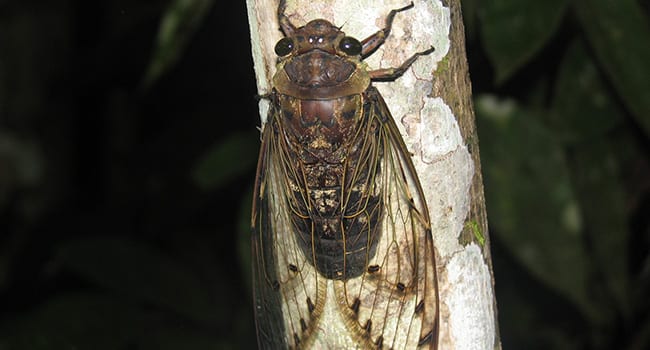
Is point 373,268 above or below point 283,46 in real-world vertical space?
below

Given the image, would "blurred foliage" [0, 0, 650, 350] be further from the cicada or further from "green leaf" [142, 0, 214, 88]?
the cicada

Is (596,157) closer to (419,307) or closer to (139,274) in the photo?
(419,307)

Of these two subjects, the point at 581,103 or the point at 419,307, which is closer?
the point at 419,307

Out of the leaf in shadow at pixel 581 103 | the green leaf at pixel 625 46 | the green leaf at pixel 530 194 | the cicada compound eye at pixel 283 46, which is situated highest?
the cicada compound eye at pixel 283 46

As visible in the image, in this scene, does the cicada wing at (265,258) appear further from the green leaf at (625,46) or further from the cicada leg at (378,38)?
the green leaf at (625,46)

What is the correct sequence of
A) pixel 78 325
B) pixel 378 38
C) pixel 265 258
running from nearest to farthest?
pixel 378 38 → pixel 265 258 → pixel 78 325

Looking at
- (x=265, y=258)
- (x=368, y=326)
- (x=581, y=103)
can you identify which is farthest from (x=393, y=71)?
(x=581, y=103)

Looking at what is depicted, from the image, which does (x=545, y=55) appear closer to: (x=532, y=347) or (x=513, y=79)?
(x=513, y=79)

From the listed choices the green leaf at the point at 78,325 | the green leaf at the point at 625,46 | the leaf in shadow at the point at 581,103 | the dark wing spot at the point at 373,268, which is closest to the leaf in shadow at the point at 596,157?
the leaf in shadow at the point at 581,103
